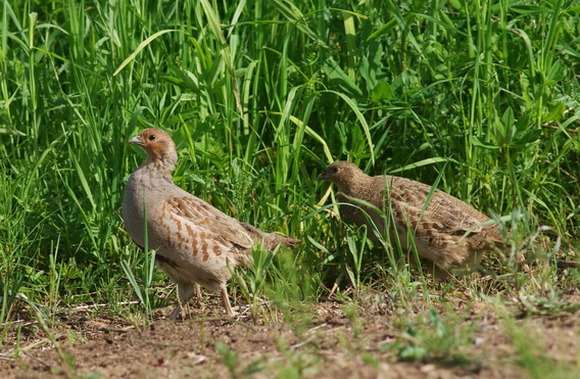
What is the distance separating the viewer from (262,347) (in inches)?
213

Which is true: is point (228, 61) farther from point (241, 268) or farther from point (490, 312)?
point (490, 312)

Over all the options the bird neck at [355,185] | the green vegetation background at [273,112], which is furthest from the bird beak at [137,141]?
the bird neck at [355,185]

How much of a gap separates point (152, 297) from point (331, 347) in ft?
7.61

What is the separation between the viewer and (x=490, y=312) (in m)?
5.53

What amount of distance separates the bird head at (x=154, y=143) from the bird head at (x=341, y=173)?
3.67ft

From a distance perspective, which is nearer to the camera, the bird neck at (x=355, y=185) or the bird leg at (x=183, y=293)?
the bird leg at (x=183, y=293)

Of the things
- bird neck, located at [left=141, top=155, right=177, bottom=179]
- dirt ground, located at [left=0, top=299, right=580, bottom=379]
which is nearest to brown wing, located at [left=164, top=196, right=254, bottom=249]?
bird neck, located at [left=141, top=155, right=177, bottom=179]

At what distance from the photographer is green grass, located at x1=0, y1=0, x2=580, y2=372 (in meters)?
7.22

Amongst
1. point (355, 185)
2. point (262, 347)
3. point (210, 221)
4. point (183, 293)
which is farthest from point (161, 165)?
point (262, 347)

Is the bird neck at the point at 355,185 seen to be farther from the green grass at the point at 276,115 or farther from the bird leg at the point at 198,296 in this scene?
the bird leg at the point at 198,296

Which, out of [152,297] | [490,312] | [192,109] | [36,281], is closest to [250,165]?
[192,109]

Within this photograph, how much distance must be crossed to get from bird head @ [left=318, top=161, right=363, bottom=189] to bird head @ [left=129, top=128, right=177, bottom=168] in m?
1.12

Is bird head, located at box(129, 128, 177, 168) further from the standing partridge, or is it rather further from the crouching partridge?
the standing partridge

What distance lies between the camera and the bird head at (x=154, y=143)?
7.04 m
